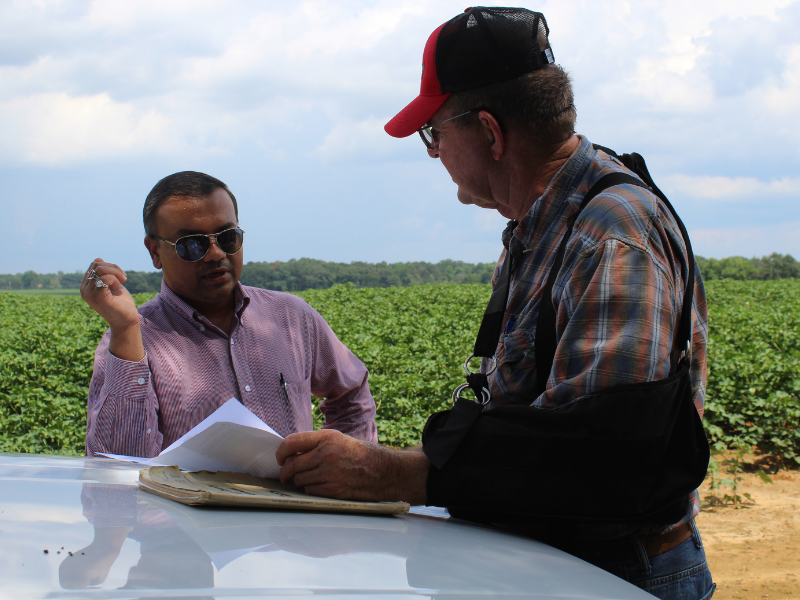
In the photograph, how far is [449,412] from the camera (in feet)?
4.59

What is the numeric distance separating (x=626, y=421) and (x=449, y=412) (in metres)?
0.35

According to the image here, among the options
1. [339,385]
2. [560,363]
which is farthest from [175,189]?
[560,363]

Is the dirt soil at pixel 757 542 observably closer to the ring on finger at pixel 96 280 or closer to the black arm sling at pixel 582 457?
the black arm sling at pixel 582 457

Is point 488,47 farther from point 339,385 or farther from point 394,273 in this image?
point 394,273

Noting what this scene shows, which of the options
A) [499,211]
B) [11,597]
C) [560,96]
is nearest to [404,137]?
[499,211]

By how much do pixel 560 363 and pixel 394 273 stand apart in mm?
38542

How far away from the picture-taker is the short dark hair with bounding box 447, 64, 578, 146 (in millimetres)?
1643

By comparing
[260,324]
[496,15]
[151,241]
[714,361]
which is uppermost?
[496,15]

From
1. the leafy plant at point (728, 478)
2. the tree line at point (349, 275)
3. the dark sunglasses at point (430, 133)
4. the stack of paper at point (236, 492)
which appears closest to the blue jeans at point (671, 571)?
the stack of paper at point (236, 492)

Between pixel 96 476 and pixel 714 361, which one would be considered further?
pixel 714 361

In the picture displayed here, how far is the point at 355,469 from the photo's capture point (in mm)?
1416

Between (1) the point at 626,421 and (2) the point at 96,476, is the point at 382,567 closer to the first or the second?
(1) the point at 626,421

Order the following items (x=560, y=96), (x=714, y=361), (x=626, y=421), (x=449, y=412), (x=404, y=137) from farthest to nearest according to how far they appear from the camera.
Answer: (x=714, y=361)
(x=404, y=137)
(x=560, y=96)
(x=449, y=412)
(x=626, y=421)

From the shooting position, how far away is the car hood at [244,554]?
858mm
